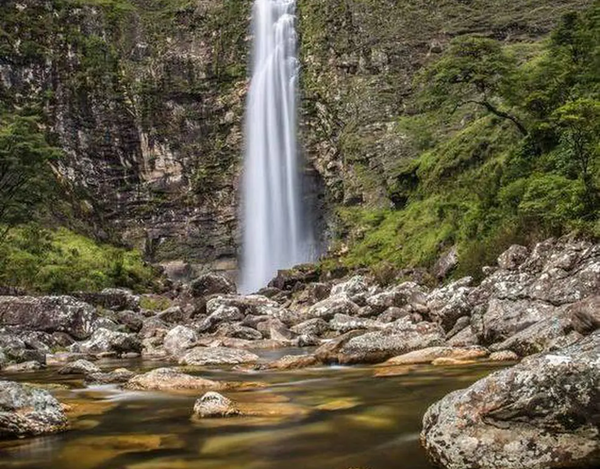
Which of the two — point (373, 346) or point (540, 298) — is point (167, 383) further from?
point (540, 298)

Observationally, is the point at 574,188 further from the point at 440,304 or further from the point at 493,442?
the point at 493,442

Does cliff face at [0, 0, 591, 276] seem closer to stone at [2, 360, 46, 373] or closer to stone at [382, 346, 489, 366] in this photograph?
stone at [2, 360, 46, 373]

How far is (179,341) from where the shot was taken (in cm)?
1595

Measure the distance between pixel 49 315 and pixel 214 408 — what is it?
1428 cm

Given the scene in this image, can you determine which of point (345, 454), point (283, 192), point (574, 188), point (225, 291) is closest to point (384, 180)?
point (283, 192)

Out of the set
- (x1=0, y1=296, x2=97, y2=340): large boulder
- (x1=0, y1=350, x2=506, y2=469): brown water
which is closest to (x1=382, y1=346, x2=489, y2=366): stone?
(x1=0, y1=350, x2=506, y2=469): brown water

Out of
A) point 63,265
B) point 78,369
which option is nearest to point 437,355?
point 78,369

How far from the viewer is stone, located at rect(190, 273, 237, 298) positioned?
105 feet

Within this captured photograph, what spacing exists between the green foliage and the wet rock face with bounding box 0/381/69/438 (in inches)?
891

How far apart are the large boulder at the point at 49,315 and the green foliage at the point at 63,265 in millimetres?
8255

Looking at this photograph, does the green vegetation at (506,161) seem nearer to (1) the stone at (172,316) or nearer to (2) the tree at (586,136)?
(2) the tree at (586,136)

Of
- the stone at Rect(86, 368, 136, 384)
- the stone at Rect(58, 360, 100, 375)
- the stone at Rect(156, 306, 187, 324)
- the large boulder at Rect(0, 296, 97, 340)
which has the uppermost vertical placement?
the stone at Rect(86, 368, 136, 384)

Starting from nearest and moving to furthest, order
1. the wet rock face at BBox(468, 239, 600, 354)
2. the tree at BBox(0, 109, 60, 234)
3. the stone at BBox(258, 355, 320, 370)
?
1. the wet rock face at BBox(468, 239, 600, 354)
2. the stone at BBox(258, 355, 320, 370)
3. the tree at BBox(0, 109, 60, 234)

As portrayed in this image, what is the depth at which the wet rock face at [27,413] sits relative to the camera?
5.85 metres
